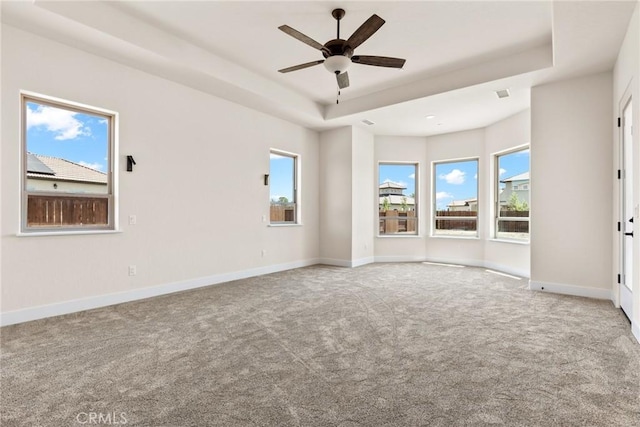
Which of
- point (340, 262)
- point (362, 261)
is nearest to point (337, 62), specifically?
point (340, 262)

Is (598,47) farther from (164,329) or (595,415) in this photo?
(164,329)

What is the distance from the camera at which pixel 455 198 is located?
7406 mm

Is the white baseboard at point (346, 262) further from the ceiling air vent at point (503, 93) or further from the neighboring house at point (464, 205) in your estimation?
the ceiling air vent at point (503, 93)

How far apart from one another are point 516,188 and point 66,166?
23.3 ft

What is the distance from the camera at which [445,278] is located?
218 inches

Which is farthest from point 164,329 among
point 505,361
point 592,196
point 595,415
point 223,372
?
point 592,196

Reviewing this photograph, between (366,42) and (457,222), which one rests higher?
(366,42)

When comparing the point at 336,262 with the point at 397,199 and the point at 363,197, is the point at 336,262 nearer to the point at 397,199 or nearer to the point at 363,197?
the point at 363,197

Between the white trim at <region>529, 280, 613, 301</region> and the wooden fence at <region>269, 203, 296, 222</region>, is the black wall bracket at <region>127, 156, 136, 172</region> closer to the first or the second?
the wooden fence at <region>269, 203, 296, 222</region>

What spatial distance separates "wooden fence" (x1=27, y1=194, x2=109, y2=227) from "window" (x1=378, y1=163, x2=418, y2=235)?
5508 mm

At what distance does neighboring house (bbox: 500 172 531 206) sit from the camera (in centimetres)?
599

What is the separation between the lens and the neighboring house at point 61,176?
3.51 metres

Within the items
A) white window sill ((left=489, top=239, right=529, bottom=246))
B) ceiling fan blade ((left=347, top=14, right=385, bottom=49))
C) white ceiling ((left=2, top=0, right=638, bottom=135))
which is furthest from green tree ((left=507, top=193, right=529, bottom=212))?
ceiling fan blade ((left=347, top=14, right=385, bottom=49))

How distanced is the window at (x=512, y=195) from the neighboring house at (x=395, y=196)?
6.12 feet
